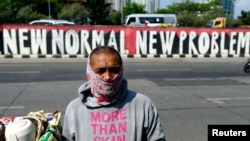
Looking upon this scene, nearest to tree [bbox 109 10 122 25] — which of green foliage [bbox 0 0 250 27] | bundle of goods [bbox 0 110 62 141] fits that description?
green foliage [bbox 0 0 250 27]

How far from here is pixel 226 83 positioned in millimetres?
9680

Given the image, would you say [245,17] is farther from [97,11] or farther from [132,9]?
[97,11]

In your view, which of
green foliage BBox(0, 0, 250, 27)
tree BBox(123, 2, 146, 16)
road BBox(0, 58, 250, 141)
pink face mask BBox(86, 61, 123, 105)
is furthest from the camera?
tree BBox(123, 2, 146, 16)

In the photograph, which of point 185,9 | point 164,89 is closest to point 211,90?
point 164,89

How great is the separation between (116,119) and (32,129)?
0.81m

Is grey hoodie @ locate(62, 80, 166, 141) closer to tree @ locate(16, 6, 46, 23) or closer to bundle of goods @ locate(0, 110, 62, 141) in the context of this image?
bundle of goods @ locate(0, 110, 62, 141)

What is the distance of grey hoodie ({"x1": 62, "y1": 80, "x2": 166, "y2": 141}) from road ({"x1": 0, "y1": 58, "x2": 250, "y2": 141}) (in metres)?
2.93

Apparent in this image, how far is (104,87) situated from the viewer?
1718mm

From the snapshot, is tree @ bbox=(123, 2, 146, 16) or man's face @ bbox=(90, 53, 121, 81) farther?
tree @ bbox=(123, 2, 146, 16)

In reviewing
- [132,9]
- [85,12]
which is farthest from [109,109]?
[132,9]

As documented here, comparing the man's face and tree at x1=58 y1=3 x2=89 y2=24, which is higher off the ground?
tree at x1=58 y1=3 x2=89 y2=24

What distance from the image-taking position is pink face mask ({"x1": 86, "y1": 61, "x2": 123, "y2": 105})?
1.72 metres

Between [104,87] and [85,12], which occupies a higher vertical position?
[85,12]

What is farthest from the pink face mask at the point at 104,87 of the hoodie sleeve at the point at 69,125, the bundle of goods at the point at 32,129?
the bundle of goods at the point at 32,129
